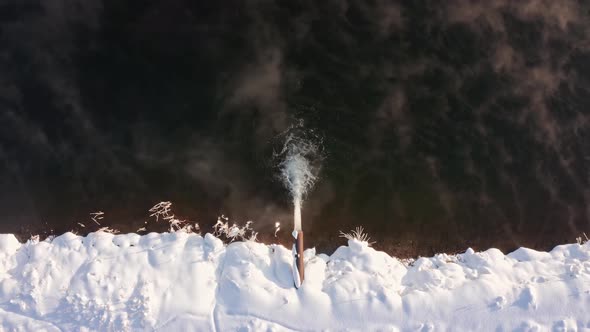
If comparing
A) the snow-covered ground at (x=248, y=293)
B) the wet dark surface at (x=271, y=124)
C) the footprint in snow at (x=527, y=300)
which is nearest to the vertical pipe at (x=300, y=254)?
the snow-covered ground at (x=248, y=293)

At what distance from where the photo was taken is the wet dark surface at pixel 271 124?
19.0ft

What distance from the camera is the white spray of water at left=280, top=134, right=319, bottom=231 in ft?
19.0

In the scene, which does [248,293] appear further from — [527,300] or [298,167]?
[527,300]

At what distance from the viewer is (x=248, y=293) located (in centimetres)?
521

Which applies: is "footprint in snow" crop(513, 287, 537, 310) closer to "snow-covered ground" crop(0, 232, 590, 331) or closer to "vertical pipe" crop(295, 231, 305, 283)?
"snow-covered ground" crop(0, 232, 590, 331)

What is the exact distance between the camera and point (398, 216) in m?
5.86

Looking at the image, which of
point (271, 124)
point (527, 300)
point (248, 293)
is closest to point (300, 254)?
point (248, 293)

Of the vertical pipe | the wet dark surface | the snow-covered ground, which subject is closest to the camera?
the snow-covered ground

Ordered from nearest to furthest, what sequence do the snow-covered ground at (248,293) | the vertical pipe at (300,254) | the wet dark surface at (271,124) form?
the snow-covered ground at (248,293), the vertical pipe at (300,254), the wet dark surface at (271,124)

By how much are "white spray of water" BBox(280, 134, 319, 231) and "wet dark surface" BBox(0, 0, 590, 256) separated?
171 millimetres

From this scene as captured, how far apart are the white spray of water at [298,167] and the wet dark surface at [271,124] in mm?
171

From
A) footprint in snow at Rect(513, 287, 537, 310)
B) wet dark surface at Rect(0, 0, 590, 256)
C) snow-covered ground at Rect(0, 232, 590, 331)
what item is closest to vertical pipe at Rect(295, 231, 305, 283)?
snow-covered ground at Rect(0, 232, 590, 331)

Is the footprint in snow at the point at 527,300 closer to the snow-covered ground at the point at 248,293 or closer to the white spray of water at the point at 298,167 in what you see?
the snow-covered ground at the point at 248,293

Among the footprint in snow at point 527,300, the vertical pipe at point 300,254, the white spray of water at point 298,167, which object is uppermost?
the white spray of water at point 298,167
